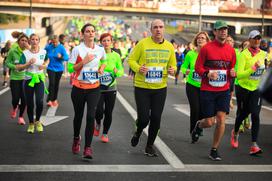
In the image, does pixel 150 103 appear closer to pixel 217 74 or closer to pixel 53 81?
pixel 217 74

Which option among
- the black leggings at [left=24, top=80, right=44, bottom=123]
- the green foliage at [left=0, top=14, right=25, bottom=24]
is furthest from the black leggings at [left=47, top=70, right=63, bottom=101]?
the green foliage at [left=0, top=14, right=25, bottom=24]

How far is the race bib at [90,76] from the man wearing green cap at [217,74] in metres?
1.37

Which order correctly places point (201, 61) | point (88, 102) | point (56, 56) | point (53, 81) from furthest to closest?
point (53, 81) < point (56, 56) < point (201, 61) < point (88, 102)

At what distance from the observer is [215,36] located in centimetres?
820

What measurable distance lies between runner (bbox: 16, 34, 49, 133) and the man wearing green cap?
131 inches

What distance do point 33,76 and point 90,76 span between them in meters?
2.53

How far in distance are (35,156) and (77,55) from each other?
1456 millimetres

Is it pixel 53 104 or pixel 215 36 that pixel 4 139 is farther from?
pixel 53 104

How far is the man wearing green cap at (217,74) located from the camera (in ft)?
26.5

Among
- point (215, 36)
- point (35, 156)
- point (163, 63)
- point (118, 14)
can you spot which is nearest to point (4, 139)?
point (35, 156)

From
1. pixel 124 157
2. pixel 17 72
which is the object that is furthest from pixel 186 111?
pixel 124 157

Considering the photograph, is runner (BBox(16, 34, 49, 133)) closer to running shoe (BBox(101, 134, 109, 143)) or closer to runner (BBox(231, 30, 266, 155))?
running shoe (BBox(101, 134, 109, 143))

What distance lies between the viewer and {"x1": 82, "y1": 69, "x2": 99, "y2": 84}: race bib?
8062mm

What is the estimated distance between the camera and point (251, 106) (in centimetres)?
872
